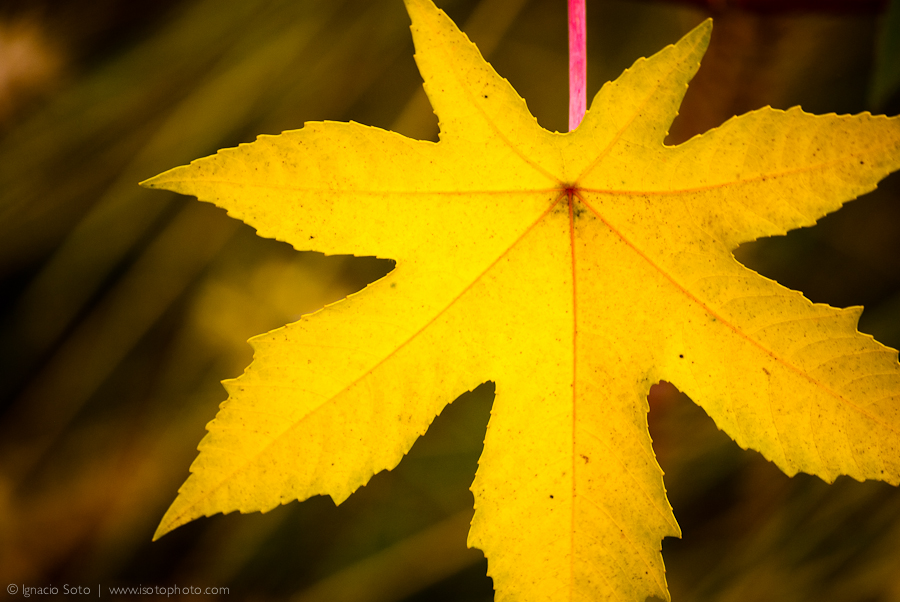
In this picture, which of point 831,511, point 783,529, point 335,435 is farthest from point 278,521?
point 831,511

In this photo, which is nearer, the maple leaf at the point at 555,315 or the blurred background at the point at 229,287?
the maple leaf at the point at 555,315

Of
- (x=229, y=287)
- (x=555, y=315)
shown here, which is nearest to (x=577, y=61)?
(x=555, y=315)

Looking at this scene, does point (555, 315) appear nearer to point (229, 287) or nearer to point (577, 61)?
point (577, 61)

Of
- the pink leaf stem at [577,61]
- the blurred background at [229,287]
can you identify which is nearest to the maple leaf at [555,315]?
the pink leaf stem at [577,61]

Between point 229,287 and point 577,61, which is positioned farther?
point 229,287

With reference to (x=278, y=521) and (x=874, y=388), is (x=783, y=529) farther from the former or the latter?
(x=278, y=521)

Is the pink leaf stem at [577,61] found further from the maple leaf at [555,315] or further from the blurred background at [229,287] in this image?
the blurred background at [229,287]
